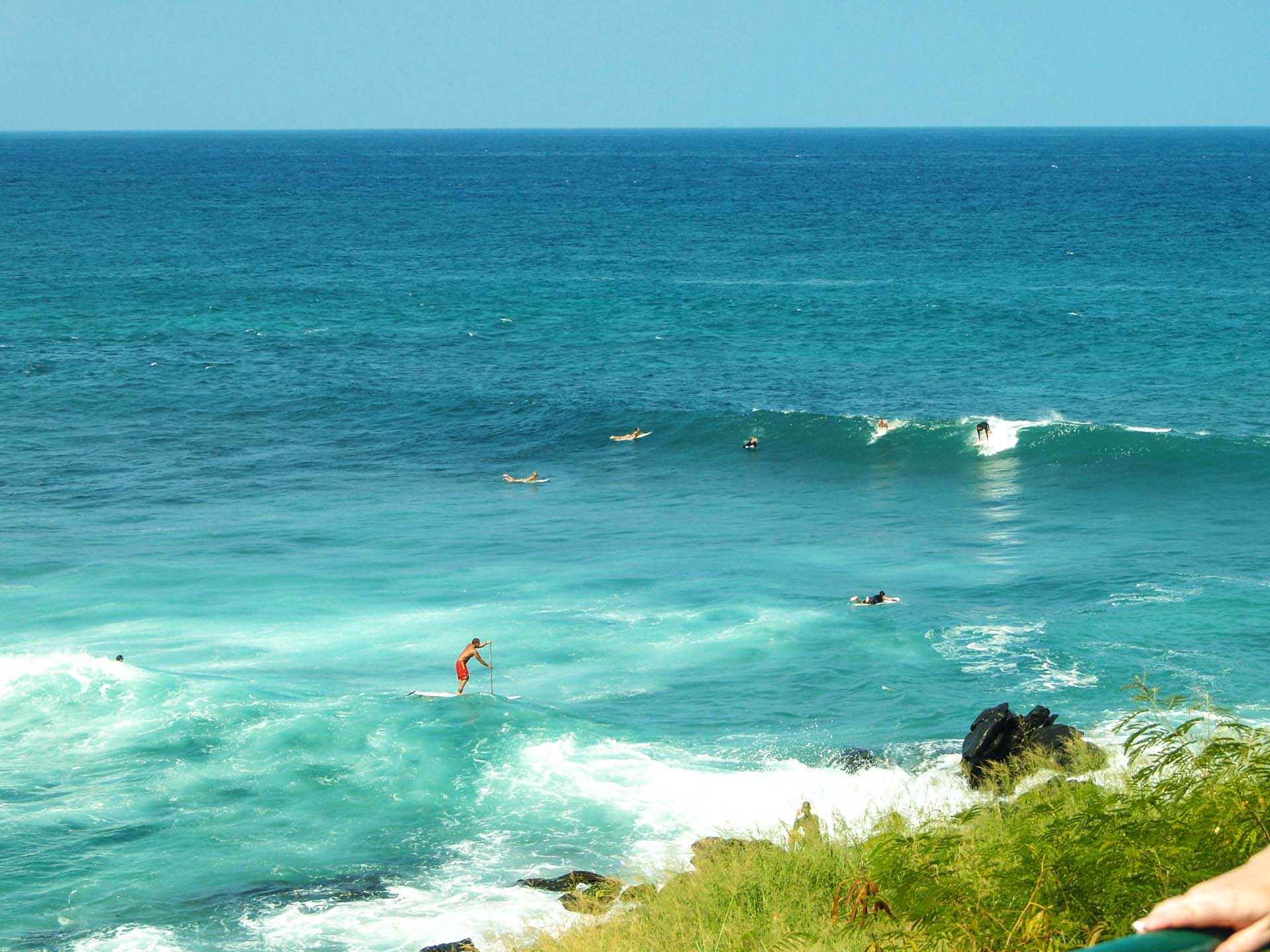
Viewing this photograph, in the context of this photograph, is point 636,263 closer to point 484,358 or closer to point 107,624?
point 484,358

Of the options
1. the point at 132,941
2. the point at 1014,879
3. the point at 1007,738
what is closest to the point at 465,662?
the point at 132,941

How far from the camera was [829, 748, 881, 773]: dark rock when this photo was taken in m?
19.2

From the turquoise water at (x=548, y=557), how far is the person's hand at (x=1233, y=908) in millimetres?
11260

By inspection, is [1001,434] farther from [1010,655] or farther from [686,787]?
[686,787]

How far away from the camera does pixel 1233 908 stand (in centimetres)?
220

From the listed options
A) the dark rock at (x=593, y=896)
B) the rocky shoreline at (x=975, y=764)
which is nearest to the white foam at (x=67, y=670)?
the rocky shoreline at (x=975, y=764)

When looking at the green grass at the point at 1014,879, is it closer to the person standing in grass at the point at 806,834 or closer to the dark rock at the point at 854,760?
the person standing in grass at the point at 806,834

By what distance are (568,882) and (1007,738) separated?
6.59 m

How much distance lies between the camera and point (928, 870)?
8273 mm

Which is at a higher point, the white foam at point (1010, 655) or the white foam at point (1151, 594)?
the white foam at point (1151, 594)

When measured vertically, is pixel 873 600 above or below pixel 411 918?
above

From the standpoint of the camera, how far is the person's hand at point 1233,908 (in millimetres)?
2186

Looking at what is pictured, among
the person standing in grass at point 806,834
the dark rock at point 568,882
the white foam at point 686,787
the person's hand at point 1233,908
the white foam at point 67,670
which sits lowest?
the white foam at point 686,787

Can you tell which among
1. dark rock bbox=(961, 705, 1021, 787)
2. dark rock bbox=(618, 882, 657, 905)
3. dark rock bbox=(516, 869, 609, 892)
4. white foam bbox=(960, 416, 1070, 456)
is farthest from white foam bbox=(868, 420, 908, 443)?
dark rock bbox=(618, 882, 657, 905)
